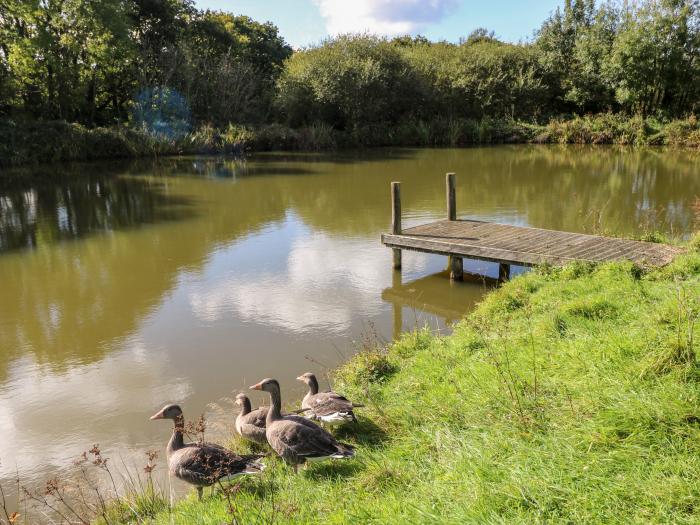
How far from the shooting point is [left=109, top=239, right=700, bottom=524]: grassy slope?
327 centimetres

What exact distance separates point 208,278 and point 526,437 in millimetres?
9151

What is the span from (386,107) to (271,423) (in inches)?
1489

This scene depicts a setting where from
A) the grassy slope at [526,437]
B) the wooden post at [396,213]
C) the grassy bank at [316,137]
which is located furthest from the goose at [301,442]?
the grassy bank at [316,137]

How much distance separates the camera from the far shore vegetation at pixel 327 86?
111 ft

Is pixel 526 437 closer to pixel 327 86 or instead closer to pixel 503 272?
pixel 503 272

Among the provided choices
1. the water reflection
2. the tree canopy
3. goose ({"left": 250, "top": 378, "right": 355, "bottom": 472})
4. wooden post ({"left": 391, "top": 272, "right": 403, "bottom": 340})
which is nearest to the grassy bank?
the tree canopy

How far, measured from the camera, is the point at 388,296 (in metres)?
10.8

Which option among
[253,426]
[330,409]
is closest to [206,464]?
[253,426]

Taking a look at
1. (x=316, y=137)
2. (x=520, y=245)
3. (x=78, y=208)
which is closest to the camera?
(x=520, y=245)

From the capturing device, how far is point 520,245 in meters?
10.9

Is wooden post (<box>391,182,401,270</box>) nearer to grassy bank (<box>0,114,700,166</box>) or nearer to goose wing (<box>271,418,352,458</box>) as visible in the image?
goose wing (<box>271,418,352,458</box>)

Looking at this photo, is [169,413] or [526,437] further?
[169,413]

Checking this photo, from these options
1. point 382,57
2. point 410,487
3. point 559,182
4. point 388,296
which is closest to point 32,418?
point 410,487

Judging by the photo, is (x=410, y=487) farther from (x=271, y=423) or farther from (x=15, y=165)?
(x=15, y=165)
